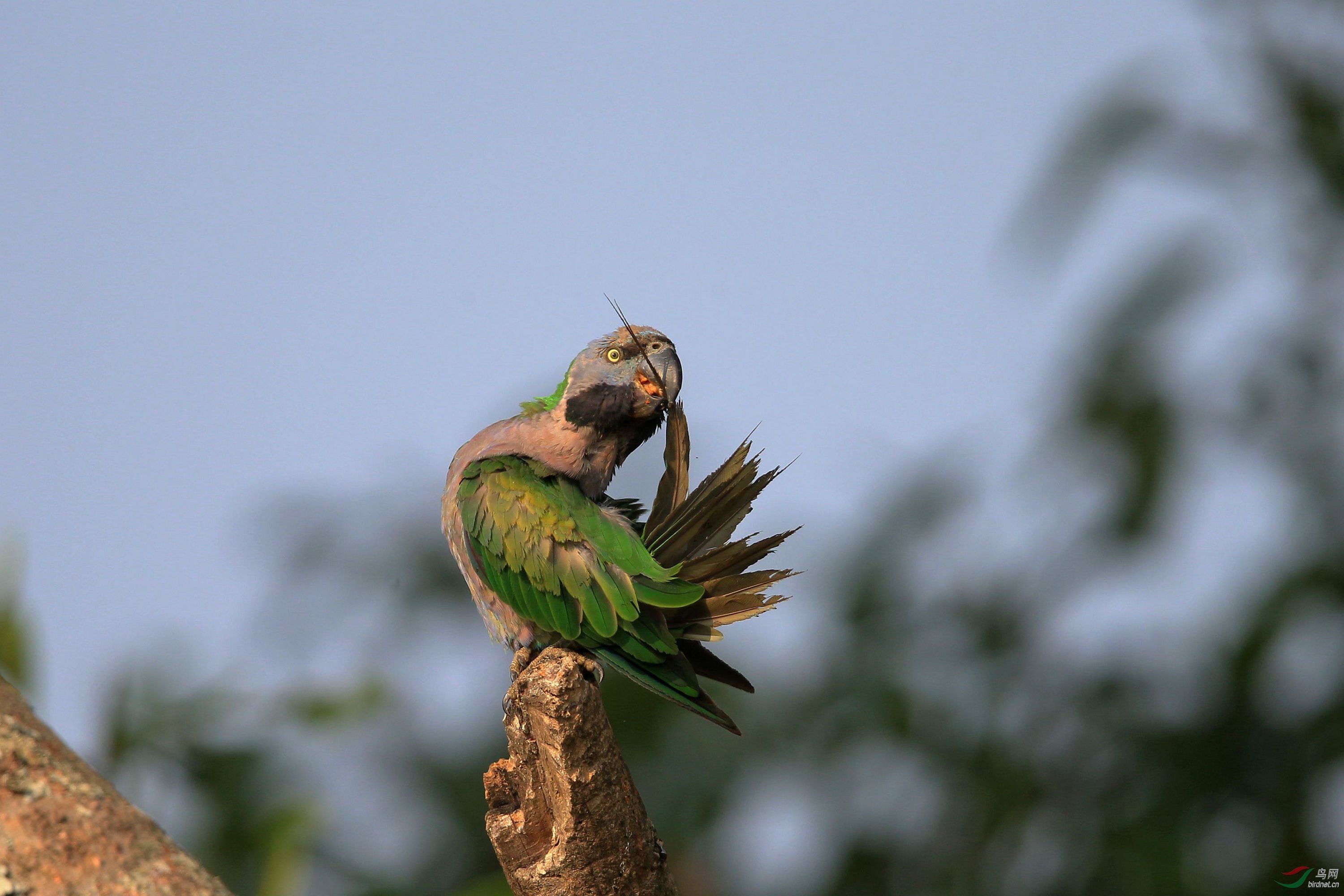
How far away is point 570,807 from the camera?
10.4ft

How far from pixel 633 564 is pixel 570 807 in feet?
2.67

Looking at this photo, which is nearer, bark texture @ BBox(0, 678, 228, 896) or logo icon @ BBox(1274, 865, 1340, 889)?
bark texture @ BBox(0, 678, 228, 896)

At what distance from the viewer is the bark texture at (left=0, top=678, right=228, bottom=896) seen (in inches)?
85.2

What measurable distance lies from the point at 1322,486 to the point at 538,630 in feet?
22.8

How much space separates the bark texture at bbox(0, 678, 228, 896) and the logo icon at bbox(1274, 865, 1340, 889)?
7.62 meters

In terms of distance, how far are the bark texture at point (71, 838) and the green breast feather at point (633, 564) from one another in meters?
1.57

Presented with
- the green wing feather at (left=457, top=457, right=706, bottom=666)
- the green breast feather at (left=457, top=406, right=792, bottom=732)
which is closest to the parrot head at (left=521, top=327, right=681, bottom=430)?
the green breast feather at (left=457, top=406, right=792, bottom=732)

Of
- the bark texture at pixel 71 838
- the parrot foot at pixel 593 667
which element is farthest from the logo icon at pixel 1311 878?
the bark texture at pixel 71 838

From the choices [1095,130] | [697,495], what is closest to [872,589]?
[1095,130]

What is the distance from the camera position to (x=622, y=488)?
4.44 m

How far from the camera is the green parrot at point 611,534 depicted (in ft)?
11.8

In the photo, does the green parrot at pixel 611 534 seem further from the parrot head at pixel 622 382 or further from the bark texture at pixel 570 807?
the bark texture at pixel 570 807

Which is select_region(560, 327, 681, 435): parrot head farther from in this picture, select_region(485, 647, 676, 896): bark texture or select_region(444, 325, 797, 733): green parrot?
select_region(485, 647, 676, 896): bark texture

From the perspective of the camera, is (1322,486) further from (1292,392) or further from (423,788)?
(423,788)
